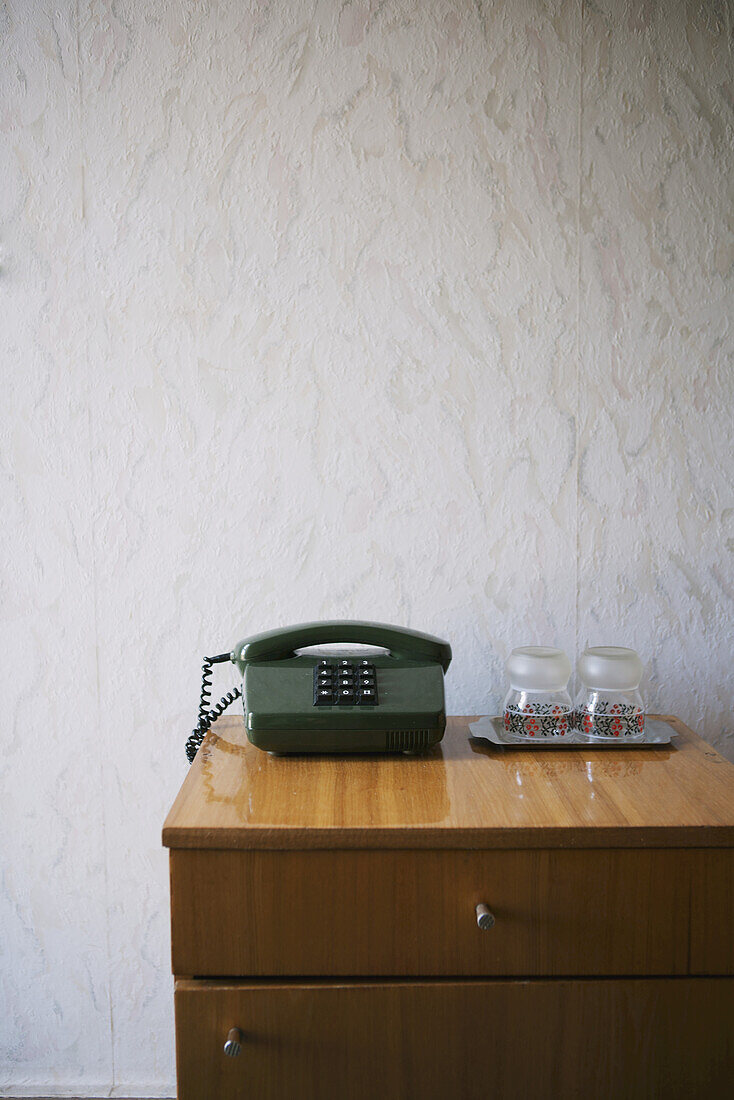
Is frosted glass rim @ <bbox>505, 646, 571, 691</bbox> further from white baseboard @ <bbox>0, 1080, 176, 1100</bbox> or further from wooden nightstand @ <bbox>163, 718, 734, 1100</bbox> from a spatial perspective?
white baseboard @ <bbox>0, 1080, 176, 1100</bbox>

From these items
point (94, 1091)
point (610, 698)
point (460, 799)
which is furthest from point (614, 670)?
point (94, 1091)

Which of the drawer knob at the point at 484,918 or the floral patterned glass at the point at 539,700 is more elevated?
the floral patterned glass at the point at 539,700

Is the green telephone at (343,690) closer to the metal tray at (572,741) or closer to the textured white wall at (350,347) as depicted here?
the metal tray at (572,741)

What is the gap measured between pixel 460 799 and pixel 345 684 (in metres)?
0.23

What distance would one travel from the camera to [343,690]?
44.8 inches

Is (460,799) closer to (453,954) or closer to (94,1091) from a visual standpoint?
(453,954)

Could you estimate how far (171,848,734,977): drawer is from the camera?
939mm

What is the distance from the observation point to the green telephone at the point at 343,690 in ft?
3.65

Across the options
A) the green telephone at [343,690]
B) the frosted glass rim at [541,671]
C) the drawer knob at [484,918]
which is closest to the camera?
the drawer knob at [484,918]

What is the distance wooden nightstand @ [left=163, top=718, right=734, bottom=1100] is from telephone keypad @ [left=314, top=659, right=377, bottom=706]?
19 cm

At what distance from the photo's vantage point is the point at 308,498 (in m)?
1.40

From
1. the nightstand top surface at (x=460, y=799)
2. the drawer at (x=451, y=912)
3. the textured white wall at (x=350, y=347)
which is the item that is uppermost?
the textured white wall at (x=350, y=347)

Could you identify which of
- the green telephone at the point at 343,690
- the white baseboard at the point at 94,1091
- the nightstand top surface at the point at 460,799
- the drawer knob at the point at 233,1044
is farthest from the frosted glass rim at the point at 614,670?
the white baseboard at the point at 94,1091

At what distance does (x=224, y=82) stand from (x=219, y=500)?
26.3 inches
